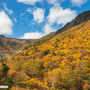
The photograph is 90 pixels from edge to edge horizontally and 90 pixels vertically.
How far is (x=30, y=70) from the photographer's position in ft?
131

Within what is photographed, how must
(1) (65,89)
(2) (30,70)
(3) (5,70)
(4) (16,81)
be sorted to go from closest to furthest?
(1) (65,89), (4) (16,81), (2) (30,70), (3) (5,70)

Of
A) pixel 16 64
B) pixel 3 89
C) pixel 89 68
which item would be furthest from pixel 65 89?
pixel 16 64

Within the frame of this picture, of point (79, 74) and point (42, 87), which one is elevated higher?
point (79, 74)

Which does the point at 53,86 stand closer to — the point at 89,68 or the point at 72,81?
the point at 72,81

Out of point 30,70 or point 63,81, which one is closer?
point 63,81

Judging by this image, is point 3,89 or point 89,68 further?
point 89,68

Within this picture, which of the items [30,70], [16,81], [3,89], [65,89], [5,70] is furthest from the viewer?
[5,70]

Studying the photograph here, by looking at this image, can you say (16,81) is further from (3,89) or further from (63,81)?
(63,81)

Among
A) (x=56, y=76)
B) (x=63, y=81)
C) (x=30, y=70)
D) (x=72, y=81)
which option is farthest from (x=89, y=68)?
(x=30, y=70)

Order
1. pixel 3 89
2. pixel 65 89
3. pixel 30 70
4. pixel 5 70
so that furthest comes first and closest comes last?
pixel 5 70 < pixel 30 70 < pixel 65 89 < pixel 3 89

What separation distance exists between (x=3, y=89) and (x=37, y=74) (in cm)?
1911

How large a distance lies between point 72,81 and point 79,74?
5374mm

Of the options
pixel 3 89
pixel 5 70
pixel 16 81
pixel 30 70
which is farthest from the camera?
pixel 5 70

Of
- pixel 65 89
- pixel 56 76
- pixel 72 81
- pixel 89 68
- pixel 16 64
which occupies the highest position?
pixel 16 64
